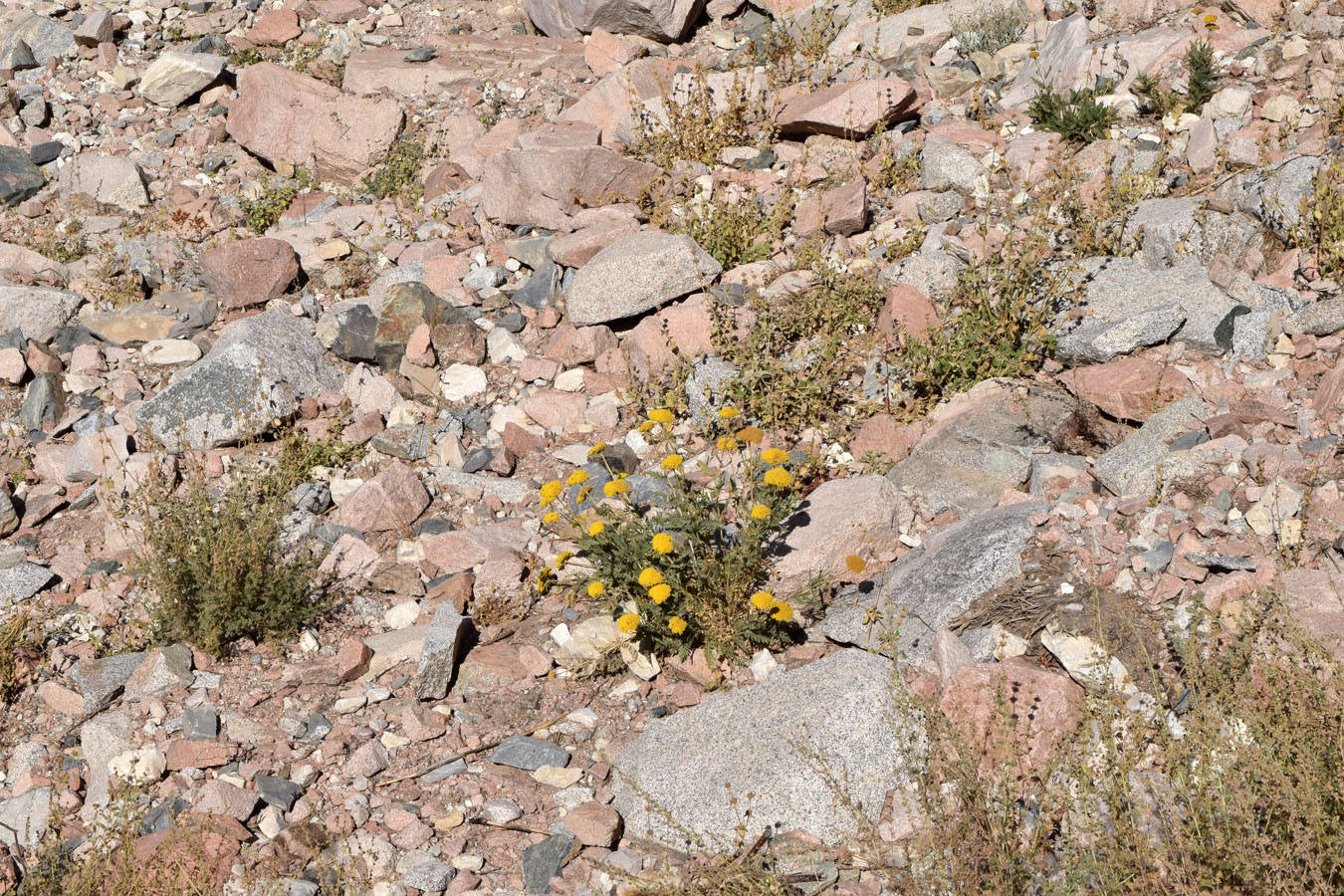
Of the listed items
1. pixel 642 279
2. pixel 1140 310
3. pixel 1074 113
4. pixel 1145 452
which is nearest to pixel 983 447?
pixel 1145 452

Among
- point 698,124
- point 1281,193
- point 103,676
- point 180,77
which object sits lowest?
point 103,676

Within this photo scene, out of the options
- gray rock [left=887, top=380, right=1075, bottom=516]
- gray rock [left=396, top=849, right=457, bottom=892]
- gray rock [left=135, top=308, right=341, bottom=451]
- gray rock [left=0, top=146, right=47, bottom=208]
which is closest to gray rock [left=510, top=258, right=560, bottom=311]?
gray rock [left=135, top=308, right=341, bottom=451]

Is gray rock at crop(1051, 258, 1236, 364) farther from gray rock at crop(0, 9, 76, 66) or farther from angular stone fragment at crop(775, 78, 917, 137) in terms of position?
gray rock at crop(0, 9, 76, 66)

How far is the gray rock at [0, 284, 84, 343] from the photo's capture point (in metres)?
7.01

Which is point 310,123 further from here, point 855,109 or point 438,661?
point 438,661

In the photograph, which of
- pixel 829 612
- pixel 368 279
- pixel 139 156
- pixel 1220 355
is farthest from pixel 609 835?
pixel 139 156

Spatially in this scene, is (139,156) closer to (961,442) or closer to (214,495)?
(214,495)

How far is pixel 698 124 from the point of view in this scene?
7777mm

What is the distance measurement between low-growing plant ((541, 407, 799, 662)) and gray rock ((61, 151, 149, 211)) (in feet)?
18.7

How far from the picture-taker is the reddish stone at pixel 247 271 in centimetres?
724

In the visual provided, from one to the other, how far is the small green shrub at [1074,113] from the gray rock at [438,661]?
491 cm

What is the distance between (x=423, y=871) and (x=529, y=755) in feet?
1.97

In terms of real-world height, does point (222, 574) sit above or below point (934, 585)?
below

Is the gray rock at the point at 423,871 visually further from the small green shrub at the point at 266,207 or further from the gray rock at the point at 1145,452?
the small green shrub at the point at 266,207
